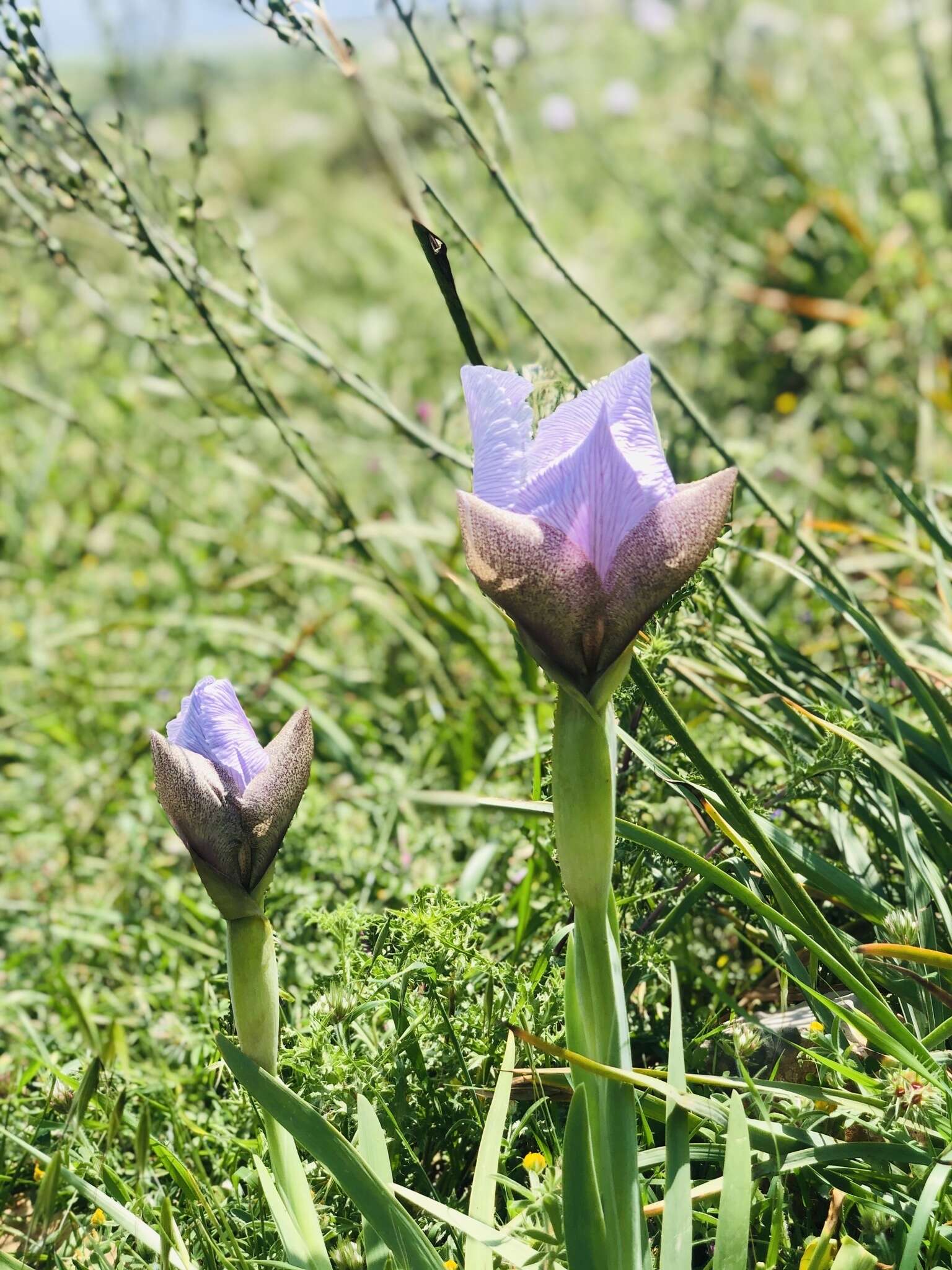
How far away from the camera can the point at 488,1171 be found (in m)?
0.98

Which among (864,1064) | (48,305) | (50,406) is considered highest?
(48,305)

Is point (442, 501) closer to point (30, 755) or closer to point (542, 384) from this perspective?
point (30, 755)

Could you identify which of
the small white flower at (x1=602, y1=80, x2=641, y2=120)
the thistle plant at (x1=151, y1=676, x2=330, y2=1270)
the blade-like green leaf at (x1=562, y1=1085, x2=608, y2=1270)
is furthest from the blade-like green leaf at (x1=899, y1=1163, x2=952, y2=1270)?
the small white flower at (x1=602, y1=80, x2=641, y2=120)

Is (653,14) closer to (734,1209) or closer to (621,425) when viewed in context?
(621,425)

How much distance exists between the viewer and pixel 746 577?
7.00 feet

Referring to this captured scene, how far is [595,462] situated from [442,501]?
2334 mm

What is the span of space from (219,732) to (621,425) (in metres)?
0.44

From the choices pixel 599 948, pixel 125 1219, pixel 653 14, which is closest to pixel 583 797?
pixel 599 948

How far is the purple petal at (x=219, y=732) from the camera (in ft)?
3.19

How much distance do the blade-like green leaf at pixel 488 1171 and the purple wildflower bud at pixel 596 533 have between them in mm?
445

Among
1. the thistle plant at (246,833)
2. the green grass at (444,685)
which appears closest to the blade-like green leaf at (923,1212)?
the green grass at (444,685)

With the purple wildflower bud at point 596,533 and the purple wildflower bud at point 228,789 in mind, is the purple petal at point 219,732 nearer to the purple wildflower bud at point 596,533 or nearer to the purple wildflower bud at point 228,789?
the purple wildflower bud at point 228,789

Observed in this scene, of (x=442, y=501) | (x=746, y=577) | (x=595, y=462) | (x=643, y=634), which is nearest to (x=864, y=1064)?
(x=643, y=634)

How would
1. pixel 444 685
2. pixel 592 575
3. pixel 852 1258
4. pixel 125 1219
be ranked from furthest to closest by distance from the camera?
pixel 444 685 → pixel 125 1219 → pixel 852 1258 → pixel 592 575
